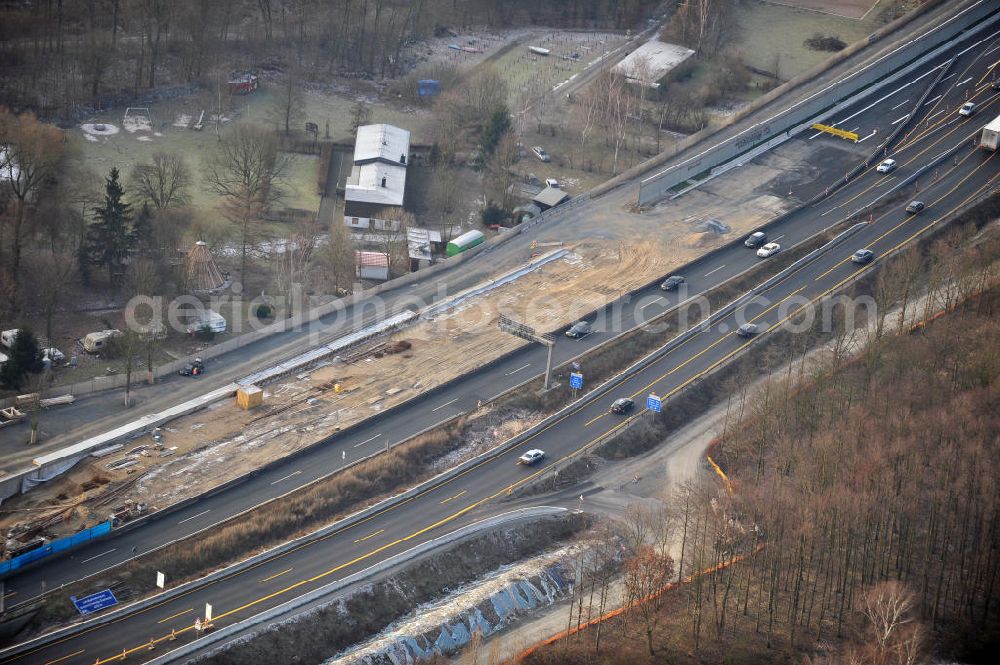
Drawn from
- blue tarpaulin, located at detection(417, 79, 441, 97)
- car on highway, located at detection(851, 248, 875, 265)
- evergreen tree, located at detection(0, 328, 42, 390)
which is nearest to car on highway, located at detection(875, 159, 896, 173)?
car on highway, located at detection(851, 248, 875, 265)

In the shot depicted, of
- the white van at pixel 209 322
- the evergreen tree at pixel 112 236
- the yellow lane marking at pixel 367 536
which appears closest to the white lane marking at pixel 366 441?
the yellow lane marking at pixel 367 536

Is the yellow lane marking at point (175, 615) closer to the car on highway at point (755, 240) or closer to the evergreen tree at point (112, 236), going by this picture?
the evergreen tree at point (112, 236)

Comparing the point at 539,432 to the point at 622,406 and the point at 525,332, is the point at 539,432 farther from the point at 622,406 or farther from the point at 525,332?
the point at 525,332

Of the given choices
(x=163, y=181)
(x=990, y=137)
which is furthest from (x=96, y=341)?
(x=990, y=137)

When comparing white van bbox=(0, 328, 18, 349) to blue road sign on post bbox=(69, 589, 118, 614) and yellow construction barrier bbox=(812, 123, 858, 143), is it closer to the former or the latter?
blue road sign on post bbox=(69, 589, 118, 614)

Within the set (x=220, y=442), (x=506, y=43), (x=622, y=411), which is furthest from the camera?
Answer: (x=506, y=43)

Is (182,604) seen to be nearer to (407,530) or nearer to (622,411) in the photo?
(407,530)

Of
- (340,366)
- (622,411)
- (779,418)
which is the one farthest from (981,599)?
(340,366)
